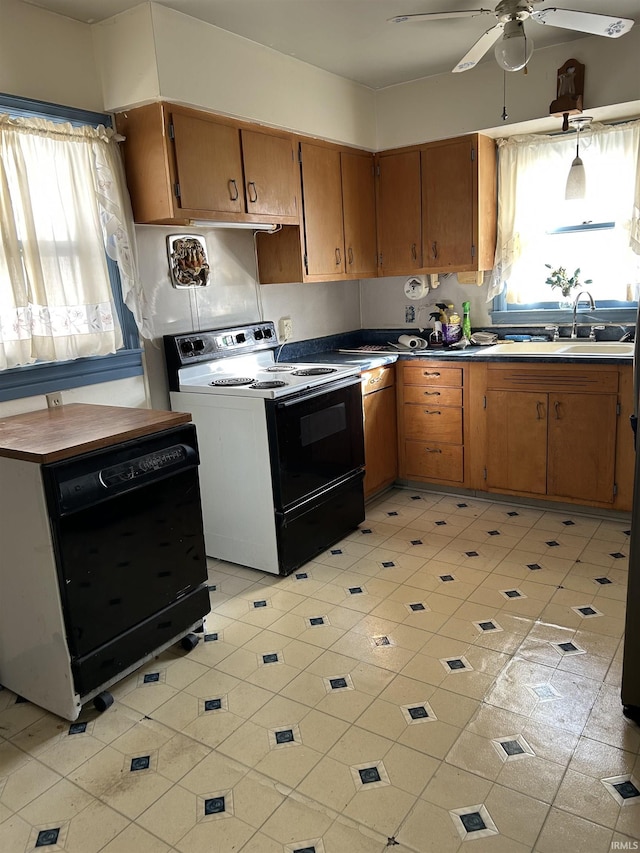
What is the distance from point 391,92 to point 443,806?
3.89 metres

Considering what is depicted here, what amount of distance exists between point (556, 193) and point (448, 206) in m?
0.66

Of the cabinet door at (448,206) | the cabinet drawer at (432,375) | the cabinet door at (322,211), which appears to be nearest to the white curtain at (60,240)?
the cabinet door at (322,211)

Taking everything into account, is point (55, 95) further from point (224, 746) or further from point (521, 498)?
point (521, 498)

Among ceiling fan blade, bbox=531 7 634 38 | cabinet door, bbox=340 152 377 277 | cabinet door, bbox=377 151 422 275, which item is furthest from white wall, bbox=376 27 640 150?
ceiling fan blade, bbox=531 7 634 38

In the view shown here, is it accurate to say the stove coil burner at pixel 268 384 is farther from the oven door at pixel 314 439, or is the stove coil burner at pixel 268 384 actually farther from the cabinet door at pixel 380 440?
the cabinet door at pixel 380 440

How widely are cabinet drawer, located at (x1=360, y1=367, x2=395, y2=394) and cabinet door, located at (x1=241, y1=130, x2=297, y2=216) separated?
101cm

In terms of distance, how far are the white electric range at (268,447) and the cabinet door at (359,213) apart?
93 centimetres

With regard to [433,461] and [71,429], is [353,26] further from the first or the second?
[433,461]

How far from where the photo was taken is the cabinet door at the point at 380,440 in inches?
153

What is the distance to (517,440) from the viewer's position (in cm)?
374

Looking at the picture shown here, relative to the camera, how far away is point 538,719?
2.03m

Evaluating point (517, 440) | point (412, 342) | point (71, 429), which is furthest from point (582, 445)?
point (71, 429)

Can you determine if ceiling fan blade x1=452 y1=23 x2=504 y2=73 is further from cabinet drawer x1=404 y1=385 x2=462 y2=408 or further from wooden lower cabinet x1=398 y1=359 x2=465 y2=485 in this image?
cabinet drawer x1=404 y1=385 x2=462 y2=408

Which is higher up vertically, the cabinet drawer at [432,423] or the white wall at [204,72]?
the white wall at [204,72]
